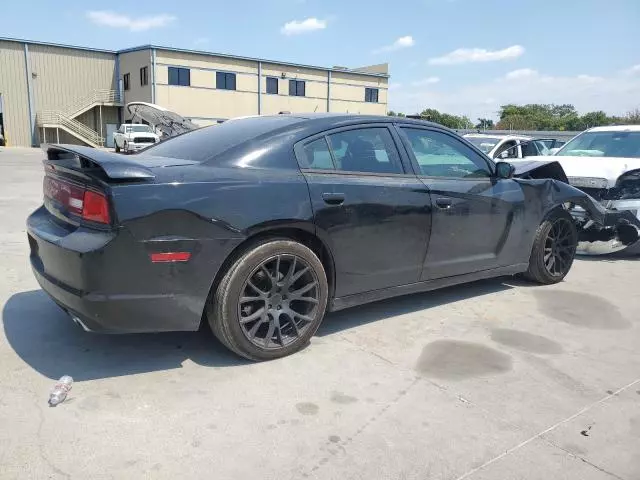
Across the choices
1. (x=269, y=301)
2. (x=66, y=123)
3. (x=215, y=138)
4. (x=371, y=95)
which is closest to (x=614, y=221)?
(x=269, y=301)

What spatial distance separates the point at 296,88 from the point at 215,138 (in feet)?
147

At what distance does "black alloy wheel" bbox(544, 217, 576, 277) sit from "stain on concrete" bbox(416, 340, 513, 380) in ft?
6.46

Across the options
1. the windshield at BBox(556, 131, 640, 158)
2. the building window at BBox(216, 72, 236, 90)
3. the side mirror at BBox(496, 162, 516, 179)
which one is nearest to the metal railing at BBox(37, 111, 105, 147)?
the building window at BBox(216, 72, 236, 90)

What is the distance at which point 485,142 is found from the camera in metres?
12.6

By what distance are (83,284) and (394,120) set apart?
8.29ft

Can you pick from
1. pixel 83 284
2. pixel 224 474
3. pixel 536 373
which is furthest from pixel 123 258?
pixel 536 373

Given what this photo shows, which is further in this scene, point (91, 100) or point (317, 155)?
point (91, 100)

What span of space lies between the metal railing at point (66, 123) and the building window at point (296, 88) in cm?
1650

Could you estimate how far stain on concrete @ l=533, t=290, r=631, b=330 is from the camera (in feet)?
14.6

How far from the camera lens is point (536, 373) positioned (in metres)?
3.46

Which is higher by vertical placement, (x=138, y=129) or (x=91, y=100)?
(x=91, y=100)

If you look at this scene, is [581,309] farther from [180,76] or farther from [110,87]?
[110,87]

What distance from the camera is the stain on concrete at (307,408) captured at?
9.48ft

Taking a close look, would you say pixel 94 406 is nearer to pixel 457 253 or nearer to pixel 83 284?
pixel 83 284
